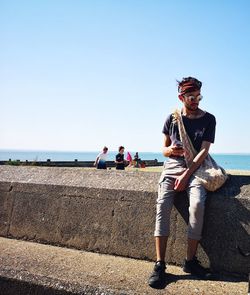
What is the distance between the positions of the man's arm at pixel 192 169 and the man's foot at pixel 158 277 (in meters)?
0.76

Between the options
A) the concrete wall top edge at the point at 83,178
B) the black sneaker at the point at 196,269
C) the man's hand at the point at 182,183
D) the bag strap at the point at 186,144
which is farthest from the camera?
the concrete wall top edge at the point at 83,178

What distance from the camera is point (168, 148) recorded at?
389 cm

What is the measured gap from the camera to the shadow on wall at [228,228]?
11.0ft

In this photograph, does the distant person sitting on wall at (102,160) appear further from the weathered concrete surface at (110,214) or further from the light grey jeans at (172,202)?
the light grey jeans at (172,202)

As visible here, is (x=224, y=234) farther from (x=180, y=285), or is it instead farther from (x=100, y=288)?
(x=100, y=288)

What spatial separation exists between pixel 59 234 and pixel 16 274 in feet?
3.42

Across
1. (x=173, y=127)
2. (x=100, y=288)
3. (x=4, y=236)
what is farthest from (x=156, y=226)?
(x=4, y=236)

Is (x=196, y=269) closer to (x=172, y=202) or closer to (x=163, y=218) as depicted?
(x=163, y=218)

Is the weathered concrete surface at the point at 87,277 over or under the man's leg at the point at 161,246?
under

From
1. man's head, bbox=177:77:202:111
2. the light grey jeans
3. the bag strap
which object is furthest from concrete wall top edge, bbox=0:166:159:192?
man's head, bbox=177:77:202:111

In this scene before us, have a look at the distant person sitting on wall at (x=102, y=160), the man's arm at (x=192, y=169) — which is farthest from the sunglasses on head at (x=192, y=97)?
the distant person sitting on wall at (x=102, y=160)

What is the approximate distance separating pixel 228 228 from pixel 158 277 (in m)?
0.84

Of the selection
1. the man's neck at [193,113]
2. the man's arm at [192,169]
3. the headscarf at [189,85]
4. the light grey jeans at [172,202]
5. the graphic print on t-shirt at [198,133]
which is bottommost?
the light grey jeans at [172,202]

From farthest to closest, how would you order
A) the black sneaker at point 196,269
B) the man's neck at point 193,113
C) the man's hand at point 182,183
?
the man's neck at point 193,113, the man's hand at point 182,183, the black sneaker at point 196,269
